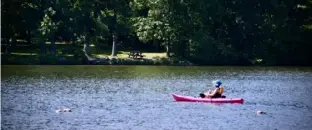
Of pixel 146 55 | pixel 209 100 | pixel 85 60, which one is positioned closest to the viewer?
pixel 209 100

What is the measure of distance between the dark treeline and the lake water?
34.8ft

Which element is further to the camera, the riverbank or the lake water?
the riverbank

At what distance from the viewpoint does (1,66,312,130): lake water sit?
140 ft

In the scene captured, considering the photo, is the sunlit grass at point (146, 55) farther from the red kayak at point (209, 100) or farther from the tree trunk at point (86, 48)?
the red kayak at point (209, 100)

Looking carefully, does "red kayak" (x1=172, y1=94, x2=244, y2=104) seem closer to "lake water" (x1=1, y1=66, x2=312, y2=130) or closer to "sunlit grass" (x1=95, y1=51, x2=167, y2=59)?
"lake water" (x1=1, y1=66, x2=312, y2=130)

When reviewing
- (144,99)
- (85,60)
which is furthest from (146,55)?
(144,99)

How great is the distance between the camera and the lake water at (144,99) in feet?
140

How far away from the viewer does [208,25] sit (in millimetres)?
102688

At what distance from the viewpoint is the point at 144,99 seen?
55.3m

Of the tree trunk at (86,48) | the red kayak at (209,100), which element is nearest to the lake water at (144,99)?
the red kayak at (209,100)

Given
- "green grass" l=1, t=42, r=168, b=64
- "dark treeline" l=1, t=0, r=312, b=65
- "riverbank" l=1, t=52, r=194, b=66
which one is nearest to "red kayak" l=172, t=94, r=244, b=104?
"riverbank" l=1, t=52, r=194, b=66

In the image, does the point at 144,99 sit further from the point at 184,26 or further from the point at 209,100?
the point at 184,26

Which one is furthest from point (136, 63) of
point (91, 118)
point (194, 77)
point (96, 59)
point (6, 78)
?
point (91, 118)

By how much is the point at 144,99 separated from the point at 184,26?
46.1 meters
